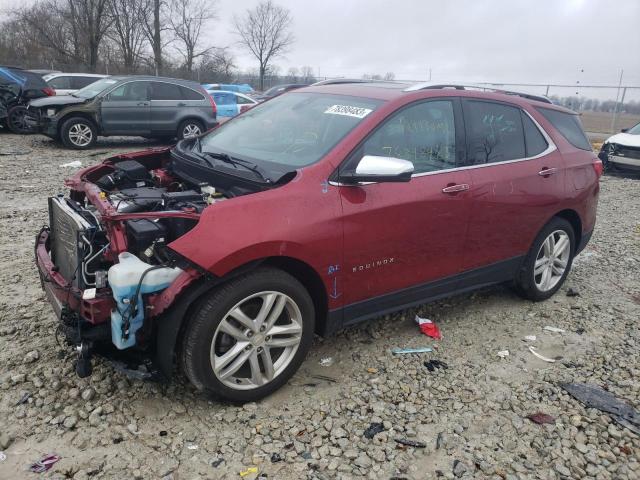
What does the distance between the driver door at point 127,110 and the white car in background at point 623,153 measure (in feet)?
36.1

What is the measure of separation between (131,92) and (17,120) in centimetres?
344

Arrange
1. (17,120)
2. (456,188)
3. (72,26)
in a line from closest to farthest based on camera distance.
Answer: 1. (456,188)
2. (17,120)
3. (72,26)

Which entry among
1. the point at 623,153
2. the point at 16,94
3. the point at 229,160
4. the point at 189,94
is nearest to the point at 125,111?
the point at 189,94

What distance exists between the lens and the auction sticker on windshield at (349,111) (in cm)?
336

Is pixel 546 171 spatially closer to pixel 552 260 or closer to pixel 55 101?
pixel 552 260

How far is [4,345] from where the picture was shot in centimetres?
339

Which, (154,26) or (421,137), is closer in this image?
(421,137)

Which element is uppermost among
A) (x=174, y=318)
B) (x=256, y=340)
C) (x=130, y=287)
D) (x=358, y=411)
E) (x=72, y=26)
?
(x=72, y=26)

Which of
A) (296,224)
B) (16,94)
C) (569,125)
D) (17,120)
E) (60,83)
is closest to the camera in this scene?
(296,224)

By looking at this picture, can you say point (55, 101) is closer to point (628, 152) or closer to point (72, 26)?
point (628, 152)

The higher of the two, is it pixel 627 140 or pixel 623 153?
pixel 627 140

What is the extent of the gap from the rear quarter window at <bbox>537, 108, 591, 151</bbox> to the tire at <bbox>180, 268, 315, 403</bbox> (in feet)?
9.69

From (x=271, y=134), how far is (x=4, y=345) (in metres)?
2.27

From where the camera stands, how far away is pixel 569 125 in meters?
4.73
